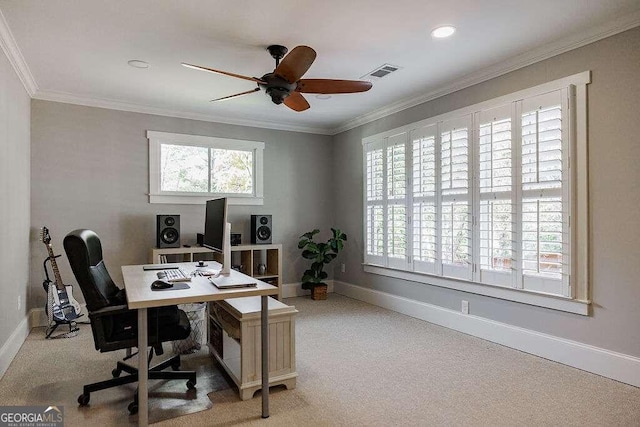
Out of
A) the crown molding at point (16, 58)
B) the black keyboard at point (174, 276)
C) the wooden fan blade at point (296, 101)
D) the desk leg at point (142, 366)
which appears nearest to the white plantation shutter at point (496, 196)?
the wooden fan blade at point (296, 101)

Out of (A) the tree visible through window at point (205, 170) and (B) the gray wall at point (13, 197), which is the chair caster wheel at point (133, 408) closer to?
(B) the gray wall at point (13, 197)

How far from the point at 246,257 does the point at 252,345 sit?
2.60 metres

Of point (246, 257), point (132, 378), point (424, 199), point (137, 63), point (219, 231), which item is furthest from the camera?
point (246, 257)

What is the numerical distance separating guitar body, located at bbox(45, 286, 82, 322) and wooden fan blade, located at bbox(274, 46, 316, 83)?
3.20 metres

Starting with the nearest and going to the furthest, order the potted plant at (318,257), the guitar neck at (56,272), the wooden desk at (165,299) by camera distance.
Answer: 1. the wooden desk at (165,299)
2. the guitar neck at (56,272)
3. the potted plant at (318,257)

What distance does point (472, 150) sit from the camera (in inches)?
146

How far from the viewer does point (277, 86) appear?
2752 mm

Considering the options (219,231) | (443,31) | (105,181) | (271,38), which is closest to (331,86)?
(271,38)

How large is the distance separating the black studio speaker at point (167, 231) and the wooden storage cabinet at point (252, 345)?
2.00m

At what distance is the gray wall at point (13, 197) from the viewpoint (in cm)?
292

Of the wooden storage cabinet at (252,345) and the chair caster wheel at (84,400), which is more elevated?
the wooden storage cabinet at (252,345)

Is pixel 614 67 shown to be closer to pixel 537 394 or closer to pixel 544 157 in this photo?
pixel 544 157

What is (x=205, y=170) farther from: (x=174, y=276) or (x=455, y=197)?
(x=455, y=197)

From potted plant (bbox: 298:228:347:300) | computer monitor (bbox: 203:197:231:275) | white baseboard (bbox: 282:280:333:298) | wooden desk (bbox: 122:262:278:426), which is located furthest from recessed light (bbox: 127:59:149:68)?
white baseboard (bbox: 282:280:333:298)
